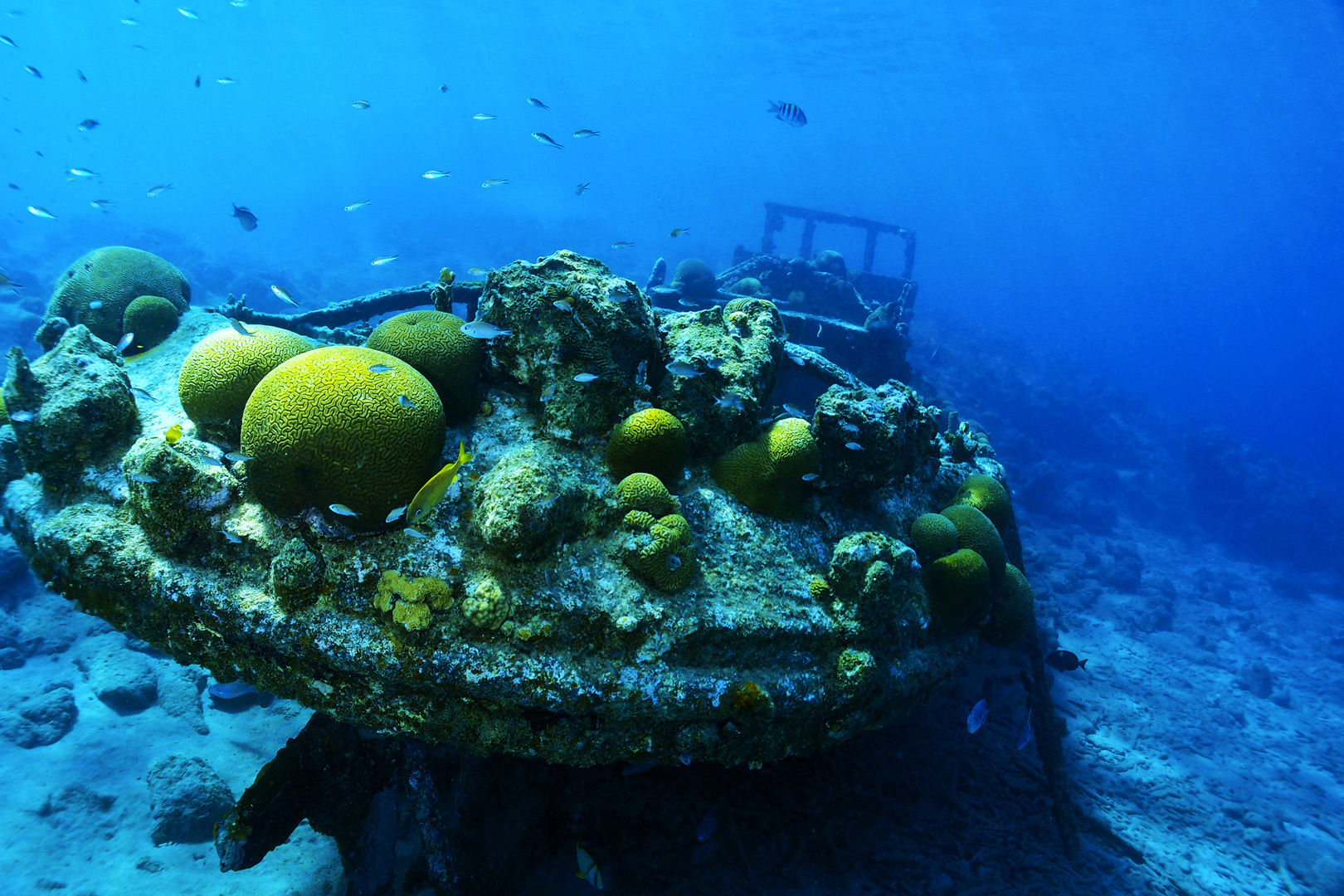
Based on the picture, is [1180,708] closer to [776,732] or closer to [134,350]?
[776,732]

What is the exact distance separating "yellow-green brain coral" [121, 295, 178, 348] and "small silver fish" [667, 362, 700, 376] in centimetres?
598

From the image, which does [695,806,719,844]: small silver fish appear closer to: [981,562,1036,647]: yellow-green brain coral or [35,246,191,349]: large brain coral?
[981,562,1036,647]: yellow-green brain coral

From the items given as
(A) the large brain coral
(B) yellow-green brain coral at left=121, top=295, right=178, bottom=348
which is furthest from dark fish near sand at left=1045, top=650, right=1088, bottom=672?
(A) the large brain coral

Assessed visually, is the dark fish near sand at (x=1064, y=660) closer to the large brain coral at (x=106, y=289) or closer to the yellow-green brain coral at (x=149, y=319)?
the yellow-green brain coral at (x=149, y=319)

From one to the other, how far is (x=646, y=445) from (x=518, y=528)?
50.5 inches

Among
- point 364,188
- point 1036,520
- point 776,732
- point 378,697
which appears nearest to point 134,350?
point 378,697

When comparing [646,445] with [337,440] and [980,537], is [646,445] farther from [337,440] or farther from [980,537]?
[980,537]

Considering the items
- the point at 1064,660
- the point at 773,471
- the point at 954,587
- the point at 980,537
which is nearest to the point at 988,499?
the point at 980,537

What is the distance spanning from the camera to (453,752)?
387 cm

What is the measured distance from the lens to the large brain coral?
6.43m

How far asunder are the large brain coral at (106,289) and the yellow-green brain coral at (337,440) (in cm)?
485

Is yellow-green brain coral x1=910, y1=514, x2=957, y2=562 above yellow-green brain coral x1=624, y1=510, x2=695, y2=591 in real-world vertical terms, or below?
below

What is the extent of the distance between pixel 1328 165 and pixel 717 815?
135m

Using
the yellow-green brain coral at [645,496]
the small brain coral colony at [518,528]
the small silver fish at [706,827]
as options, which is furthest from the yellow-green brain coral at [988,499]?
the small silver fish at [706,827]
